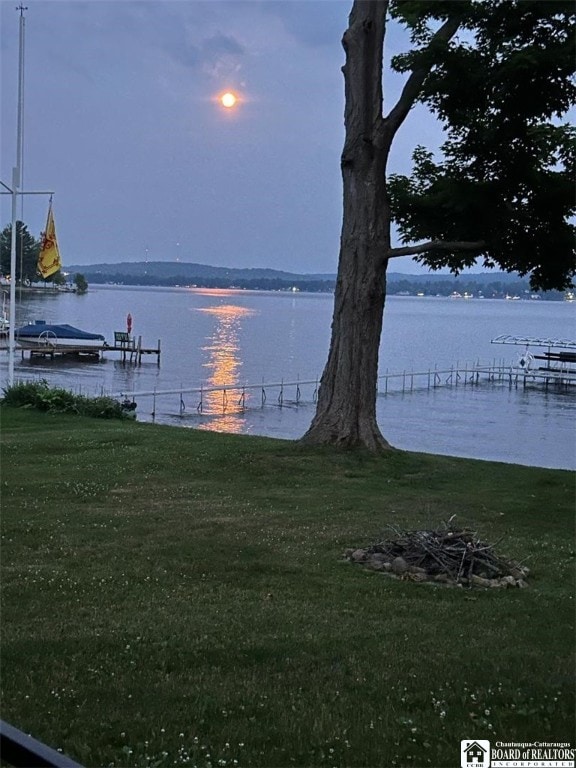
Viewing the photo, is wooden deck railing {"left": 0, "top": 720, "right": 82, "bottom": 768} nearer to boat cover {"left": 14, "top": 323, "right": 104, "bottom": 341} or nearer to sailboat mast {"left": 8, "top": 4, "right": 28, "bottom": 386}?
sailboat mast {"left": 8, "top": 4, "right": 28, "bottom": 386}

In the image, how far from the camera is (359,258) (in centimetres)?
1448

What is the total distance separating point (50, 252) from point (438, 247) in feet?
A: 53.9

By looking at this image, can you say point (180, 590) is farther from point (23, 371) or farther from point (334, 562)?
point (23, 371)

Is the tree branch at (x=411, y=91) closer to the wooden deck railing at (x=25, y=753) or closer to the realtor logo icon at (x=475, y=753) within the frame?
the realtor logo icon at (x=475, y=753)

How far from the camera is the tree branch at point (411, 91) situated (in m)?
13.7

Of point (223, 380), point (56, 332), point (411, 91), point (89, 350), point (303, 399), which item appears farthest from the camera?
point (89, 350)

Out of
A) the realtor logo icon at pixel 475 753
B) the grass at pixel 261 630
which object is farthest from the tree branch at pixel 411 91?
the realtor logo icon at pixel 475 753

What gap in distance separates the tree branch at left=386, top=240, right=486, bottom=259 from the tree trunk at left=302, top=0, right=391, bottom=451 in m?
0.26

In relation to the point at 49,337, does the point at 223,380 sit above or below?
below

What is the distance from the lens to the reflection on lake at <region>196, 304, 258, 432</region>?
32406 mm

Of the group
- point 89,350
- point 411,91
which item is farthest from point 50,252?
point 89,350

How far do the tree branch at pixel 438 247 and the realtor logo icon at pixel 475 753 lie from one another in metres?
11.2

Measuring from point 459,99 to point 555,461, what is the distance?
16.6 metres

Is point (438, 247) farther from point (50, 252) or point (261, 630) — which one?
point (50, 252)
